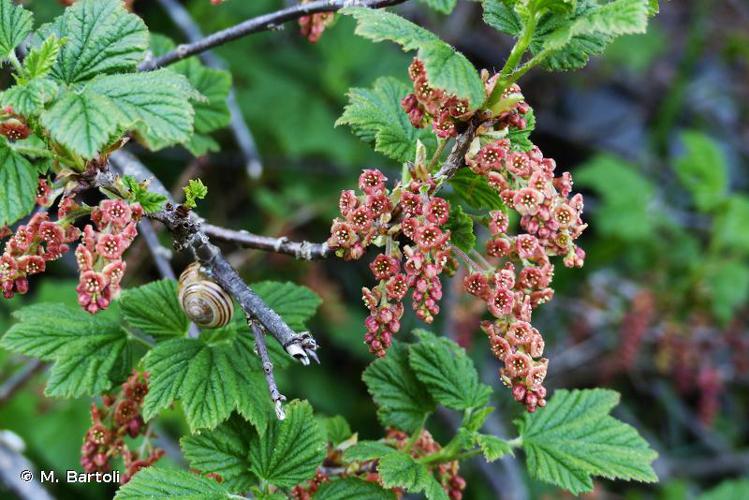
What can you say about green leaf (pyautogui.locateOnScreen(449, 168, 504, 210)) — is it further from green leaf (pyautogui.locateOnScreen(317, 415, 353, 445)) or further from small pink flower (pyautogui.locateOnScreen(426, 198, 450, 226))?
green leaf (pyautogui.locateOnScreen(317, 415, 353, 445))

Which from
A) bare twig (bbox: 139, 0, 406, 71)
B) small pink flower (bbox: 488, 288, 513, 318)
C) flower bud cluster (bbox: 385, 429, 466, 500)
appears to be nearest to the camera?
small pink flower (bbox: 488, 288, 513, 318)

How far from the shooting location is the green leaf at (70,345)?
64.7 inches

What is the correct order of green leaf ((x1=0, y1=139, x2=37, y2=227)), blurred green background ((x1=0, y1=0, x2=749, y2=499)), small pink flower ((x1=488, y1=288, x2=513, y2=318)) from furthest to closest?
blurred green background ((x1=0, y1=0, x2=749, y2=499)) → small pink flower ((x1=488, y1=288, x2=513, y2=318)) → green leaf ((x1=0, y1=139, x2=37, y2=227))

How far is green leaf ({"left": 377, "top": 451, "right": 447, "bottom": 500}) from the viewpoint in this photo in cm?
154

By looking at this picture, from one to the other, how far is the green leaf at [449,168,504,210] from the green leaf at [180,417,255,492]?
646mm

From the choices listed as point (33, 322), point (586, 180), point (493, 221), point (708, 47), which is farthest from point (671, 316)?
point (33, 322)

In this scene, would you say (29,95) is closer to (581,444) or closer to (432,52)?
(432,52)

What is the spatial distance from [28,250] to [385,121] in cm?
73

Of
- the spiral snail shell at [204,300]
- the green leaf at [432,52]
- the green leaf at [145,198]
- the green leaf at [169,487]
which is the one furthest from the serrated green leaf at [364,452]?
the green leaf at [432,52]

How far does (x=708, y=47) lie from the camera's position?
617cm

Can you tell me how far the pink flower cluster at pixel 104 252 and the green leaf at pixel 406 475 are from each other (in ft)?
2.01

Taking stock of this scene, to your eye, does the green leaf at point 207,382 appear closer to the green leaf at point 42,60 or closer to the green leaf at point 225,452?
the green leaf at point 225,452

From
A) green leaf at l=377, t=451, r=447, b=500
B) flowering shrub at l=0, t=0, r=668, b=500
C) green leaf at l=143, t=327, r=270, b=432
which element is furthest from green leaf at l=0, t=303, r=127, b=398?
green leaf at l=377, t=451, r=447, b=500

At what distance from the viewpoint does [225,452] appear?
63.7 inches
